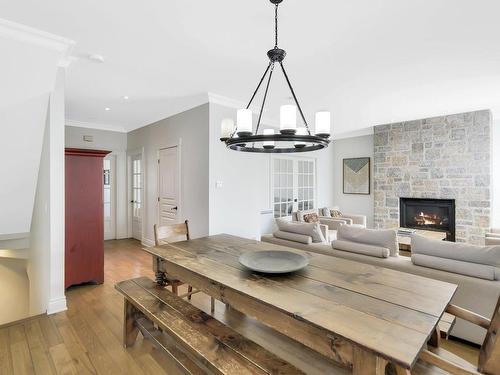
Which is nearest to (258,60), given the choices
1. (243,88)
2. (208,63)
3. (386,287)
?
(208,63)

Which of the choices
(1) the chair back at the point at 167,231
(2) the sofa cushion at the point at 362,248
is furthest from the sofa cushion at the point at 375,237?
(1) the chair back at the point at 167,231

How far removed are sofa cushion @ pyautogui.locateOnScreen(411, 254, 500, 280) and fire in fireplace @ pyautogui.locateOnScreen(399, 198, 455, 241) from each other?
3515 millimetres

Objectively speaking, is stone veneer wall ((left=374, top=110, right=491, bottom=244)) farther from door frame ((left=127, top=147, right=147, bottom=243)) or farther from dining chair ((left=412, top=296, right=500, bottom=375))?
door frame ((left=127, top=147, right=147, bottom=243))

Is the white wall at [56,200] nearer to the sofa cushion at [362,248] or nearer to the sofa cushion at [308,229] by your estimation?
the sofa cushion at [308,229]

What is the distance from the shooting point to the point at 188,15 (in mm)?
2113

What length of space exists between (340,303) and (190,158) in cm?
349

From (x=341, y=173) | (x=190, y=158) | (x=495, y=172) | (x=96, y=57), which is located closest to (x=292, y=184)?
(x=341, y=173)

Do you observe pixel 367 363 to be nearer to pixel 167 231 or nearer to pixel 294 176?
pixel 167 231

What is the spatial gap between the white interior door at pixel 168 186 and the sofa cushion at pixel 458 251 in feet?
11.4

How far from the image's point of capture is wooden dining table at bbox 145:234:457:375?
1.08 meters

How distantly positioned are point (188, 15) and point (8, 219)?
11.6ft

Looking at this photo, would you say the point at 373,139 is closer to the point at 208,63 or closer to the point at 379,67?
the point at 379,67

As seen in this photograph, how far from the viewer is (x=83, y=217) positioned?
135 inches

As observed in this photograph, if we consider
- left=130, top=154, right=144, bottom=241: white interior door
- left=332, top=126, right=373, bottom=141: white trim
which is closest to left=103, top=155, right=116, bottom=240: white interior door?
left=130, top=154, right=144, bottom=241: white interior door
